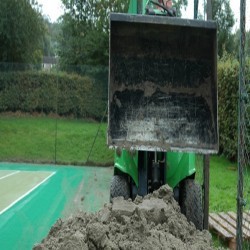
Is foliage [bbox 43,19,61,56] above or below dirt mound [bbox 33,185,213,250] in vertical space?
above

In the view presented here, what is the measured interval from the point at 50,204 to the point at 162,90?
3.65m

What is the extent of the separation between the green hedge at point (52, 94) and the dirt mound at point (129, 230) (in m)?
11.1

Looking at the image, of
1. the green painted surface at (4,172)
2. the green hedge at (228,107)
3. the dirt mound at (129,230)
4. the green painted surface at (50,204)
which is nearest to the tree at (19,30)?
the green painted surface at (50,204)

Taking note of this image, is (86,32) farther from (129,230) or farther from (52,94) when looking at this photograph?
(129,230)

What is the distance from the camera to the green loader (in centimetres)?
392

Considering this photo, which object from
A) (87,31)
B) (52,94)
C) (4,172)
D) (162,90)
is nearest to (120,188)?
(162,90)

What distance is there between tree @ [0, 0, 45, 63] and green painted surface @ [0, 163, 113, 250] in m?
7.89

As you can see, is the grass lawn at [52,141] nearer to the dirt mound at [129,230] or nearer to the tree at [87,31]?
the tree at [87,31]

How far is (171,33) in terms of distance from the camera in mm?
4082

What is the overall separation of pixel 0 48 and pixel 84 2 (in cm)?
518

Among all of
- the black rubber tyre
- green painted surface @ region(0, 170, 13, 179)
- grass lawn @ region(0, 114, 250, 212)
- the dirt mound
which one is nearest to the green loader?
the black rubber tyre

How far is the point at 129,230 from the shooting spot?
9.37 feet

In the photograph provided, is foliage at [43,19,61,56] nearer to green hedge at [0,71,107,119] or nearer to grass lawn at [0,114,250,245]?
green hedge at [0,71,107,119]

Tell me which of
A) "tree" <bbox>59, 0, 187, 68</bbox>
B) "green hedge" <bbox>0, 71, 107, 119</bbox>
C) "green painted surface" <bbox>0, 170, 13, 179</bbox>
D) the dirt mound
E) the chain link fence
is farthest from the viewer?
"tree" <bbox>59, 0, 187, 68</bbox>
